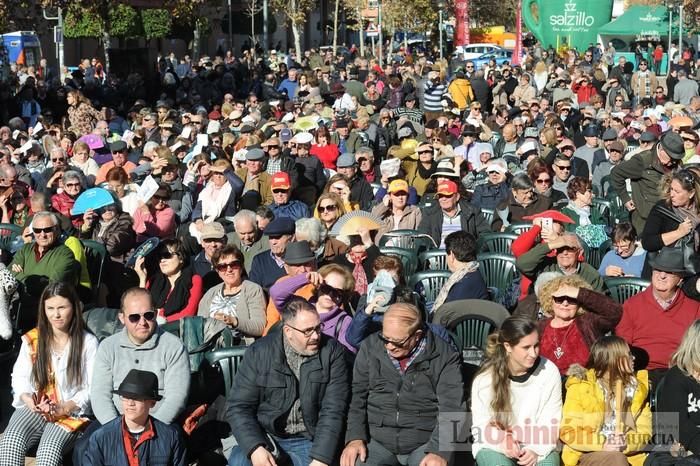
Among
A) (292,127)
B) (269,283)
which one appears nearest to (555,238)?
(269,283)

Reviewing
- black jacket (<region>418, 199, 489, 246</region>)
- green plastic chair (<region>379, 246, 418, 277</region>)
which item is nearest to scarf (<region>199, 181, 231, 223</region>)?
black jacket (<region>418, 199, 489, 246</region>)

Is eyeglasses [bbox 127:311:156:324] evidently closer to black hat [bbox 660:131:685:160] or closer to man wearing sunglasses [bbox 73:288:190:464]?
man wearing sunglasses [bbox 73:288:190:464]

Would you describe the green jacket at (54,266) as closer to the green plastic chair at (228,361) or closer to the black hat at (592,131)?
the green plastic chair at (228,361)

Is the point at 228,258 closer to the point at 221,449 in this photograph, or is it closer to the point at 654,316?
the point at 221,449

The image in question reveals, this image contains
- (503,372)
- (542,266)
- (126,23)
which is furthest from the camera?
(126,23)

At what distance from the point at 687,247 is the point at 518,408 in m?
2.04

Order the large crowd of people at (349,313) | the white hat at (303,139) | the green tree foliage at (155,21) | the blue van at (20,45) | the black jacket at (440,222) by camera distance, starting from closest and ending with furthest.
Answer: the large crowd of people at (349,313)
the black jacket at (440,222)
the white hat at (303,139)
the blue van at (20,45)
the green tree foliage at (155,21)

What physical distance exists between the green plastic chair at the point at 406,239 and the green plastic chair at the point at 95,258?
2.47 m

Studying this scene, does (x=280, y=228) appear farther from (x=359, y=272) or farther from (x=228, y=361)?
(x=228, y=361)

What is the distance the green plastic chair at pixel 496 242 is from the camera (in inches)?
404

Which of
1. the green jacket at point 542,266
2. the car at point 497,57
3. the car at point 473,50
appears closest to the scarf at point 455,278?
the green jacket at point 542,266

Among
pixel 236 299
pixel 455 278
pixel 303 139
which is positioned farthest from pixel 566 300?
pixel 303 139

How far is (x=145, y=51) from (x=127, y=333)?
37.0 meters

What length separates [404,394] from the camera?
627 cm
